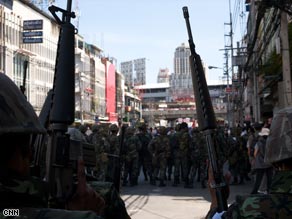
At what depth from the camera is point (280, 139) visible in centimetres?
257

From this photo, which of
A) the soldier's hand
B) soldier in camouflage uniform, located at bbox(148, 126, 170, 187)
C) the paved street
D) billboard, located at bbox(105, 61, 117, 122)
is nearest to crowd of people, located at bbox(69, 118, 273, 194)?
soldier in camouflage uniform, located at bbox(148, 126, 170, 187)

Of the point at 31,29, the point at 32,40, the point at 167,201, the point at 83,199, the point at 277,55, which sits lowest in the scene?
the point at 167,201

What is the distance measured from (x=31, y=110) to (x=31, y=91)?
56135 mm

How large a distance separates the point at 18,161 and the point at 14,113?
165 millimetres

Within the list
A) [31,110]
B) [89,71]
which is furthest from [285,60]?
[89,71]

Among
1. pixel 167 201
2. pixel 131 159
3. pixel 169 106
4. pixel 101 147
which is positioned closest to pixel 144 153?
pixel 131 159

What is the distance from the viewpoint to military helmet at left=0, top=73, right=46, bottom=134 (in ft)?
5.23

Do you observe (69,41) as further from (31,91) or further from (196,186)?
(31,91)

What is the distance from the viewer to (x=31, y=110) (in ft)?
5.66

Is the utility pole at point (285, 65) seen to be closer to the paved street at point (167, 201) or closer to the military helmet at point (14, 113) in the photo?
the paved street at point (167, 201)

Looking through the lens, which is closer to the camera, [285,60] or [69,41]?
[69,41]

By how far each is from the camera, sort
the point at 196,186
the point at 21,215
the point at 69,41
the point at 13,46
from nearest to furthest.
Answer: the point at 21,215, the point at 69,41, the point at 196,186, the point at 13,46

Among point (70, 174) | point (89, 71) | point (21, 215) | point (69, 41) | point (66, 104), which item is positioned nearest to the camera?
point (21, 215)

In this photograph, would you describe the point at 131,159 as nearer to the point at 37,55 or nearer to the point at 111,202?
the point at 111,202
